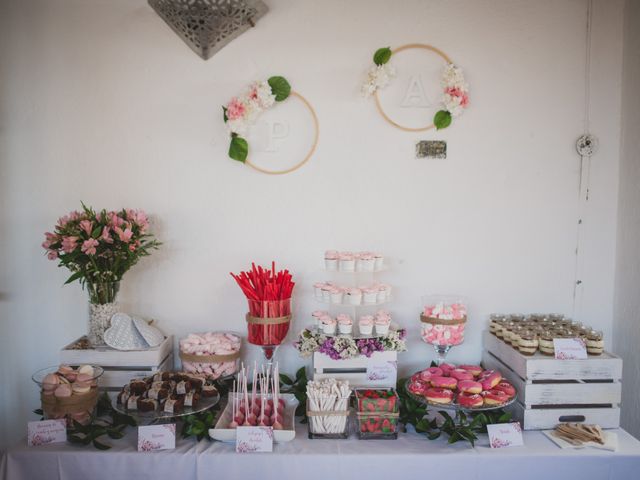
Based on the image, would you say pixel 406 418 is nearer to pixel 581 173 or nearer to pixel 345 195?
pixel 345 195

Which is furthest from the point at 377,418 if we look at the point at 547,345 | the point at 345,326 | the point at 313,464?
the point at 547,345

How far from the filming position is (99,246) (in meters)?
2.05

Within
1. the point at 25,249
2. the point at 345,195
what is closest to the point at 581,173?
the point at 345,195

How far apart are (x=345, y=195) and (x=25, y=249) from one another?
160 centimetres

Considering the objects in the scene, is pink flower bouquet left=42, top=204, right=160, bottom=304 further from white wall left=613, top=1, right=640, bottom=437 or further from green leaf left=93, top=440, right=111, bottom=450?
white wall left=613, top=1, right=640, bottom=437

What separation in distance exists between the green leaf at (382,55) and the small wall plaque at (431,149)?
42cm

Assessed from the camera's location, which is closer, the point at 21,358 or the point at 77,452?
the point at 77,452

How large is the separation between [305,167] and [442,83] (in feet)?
2.56

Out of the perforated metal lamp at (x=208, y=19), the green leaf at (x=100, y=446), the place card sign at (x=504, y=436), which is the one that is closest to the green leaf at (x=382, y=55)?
the perforated metal lamp at (x=208, y=19)

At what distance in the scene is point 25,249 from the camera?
92.1 inches

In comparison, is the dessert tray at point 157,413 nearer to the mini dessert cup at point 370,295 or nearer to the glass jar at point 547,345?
the mini dessert cup at point 370,295

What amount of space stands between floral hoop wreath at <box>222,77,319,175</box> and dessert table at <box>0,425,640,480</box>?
132cm

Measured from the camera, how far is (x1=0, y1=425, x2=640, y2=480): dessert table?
1.70 m

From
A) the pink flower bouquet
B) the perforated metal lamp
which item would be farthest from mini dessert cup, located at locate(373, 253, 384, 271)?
the perforated metal lamp
